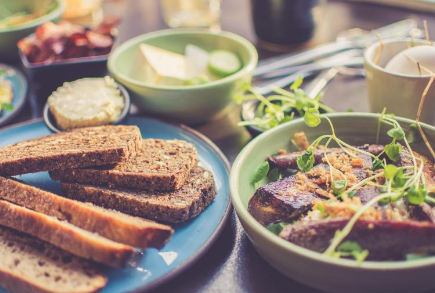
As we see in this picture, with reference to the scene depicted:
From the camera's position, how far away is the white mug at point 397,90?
1.61m

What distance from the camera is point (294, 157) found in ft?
5.00

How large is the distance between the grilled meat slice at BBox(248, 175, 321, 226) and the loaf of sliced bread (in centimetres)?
38

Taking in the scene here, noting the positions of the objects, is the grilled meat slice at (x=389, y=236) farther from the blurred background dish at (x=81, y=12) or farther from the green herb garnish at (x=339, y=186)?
the blurred background dish at (x=81, y=12)

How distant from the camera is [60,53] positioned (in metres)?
2.29

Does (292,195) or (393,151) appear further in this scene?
(393,151)

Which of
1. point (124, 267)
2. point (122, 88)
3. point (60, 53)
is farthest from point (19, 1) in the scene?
point (124, 267)

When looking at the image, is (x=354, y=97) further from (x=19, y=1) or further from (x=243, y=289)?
(x=19, y=1)

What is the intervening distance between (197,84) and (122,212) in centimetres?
79

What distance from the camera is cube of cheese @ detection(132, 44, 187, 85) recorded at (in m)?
2.05

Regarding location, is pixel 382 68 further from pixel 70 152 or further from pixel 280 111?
pixel 70 152

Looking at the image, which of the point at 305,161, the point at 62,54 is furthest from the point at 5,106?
the point at 305,161

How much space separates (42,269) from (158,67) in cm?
113

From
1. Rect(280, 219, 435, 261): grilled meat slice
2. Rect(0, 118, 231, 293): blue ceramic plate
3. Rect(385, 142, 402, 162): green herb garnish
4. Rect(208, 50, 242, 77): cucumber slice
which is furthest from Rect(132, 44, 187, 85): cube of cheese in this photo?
Rect(280, 219, 435, 261): grilled meat slice

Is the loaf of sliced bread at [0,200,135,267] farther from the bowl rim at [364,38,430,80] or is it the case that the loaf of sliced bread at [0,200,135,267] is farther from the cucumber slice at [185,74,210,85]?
the bowl rim at [364,38,430,80]
